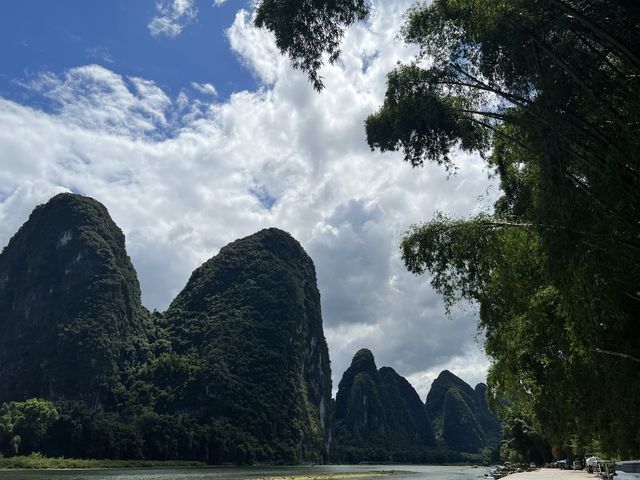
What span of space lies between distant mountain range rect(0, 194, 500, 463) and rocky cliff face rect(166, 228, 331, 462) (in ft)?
1.09

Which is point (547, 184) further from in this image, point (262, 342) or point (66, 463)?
point (262, 342)

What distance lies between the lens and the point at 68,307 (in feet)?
360

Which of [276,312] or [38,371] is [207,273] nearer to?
[276,312]

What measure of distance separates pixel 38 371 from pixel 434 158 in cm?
10728

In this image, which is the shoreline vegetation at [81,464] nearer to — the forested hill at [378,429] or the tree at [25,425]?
the tree at [25,425]

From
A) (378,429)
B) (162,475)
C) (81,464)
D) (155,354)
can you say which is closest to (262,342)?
(155,354)

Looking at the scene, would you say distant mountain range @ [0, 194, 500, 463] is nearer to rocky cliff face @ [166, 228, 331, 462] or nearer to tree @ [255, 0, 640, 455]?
rocky cliff face @ [166, 228, 331, 462]

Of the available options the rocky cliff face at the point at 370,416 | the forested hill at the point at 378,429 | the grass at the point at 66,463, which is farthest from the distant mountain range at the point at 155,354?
the rocky cliff face at the point at 370,416

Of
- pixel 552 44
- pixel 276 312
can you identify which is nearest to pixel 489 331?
pixel 552 44

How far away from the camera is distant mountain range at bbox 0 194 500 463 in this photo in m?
84.7

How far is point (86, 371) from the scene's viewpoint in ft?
326

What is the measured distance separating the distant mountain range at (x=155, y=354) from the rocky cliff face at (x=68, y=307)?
0.27 metres

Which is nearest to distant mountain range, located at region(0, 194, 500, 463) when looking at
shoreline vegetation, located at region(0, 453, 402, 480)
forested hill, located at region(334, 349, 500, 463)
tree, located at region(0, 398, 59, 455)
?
tree, located at region(0, 398, 59, 455)

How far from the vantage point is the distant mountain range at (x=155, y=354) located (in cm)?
8469
